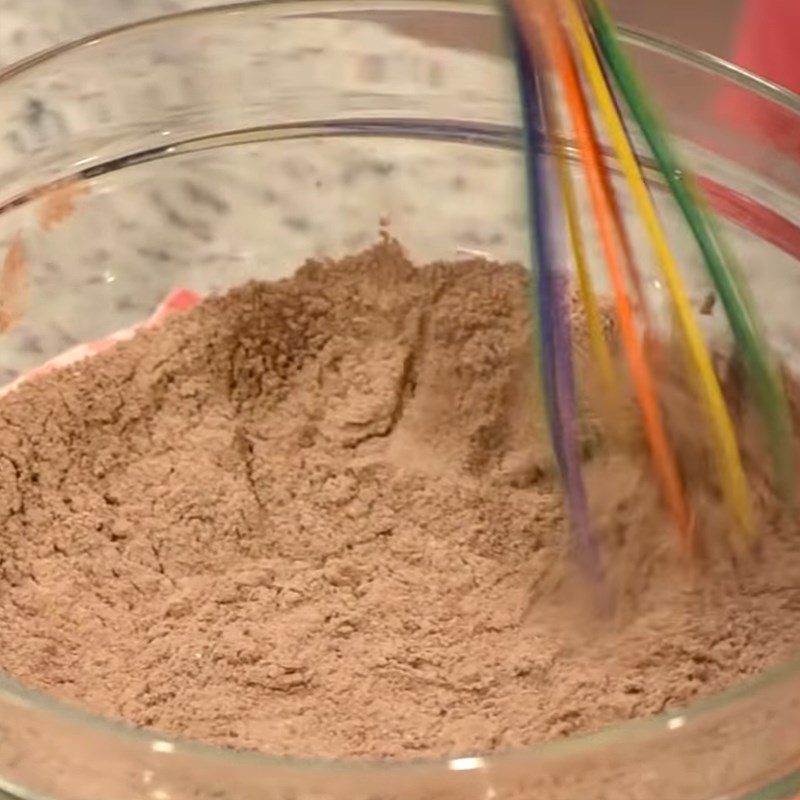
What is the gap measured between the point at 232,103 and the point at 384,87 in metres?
0.06

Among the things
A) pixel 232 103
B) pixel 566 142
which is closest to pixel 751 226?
pixel 566 142

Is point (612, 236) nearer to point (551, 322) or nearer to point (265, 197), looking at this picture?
point (551, 322)

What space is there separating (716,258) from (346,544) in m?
0.14

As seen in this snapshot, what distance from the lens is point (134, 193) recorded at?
56 centimetres

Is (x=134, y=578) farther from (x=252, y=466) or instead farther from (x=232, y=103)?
(x=232, y=103)

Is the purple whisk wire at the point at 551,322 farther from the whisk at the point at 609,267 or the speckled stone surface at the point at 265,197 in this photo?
the speckled stone surface at the point at 265,197

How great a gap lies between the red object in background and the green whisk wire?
0.22ft

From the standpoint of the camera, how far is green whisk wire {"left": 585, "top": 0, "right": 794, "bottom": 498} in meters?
0.37

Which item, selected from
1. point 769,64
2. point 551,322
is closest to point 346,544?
point 551,322

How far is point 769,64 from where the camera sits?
562 millimetres

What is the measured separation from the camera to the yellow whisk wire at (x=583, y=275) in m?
0.40

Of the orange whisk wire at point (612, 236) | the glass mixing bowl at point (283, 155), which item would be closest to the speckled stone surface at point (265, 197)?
the glass mixing bowl at point (283, 155)

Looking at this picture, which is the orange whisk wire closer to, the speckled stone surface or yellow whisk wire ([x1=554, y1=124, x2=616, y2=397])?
yellow whisk wire ([x1=554, y1=124, x2=616, y2=397])

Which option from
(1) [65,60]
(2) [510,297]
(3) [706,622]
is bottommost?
(3) [706,622]
